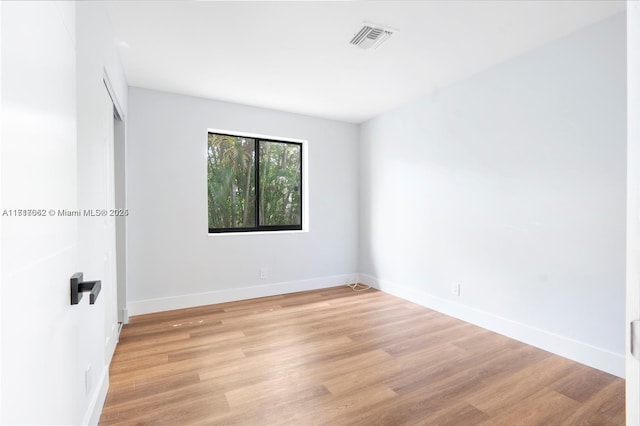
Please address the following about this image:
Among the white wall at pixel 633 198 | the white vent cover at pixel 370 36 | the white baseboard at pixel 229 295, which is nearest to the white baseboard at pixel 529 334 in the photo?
the white baseboard at pixel 229 295

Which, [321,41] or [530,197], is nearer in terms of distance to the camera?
[321,41]

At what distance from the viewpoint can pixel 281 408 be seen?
5.83 feet

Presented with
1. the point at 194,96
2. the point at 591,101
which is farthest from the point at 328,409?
the point at 194,96

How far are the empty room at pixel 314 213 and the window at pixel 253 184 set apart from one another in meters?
0.03

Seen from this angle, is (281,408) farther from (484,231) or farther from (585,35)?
(585,35)

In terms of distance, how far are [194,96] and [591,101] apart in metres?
3.72

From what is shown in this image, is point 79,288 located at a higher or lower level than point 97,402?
higher

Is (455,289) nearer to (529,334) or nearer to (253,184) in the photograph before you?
(529,334)

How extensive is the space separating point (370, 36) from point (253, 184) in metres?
2.43

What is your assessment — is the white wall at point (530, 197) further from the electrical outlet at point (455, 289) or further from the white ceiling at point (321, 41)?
the white ceiling at point (321, 41)

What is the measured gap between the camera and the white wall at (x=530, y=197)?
217 centimetres

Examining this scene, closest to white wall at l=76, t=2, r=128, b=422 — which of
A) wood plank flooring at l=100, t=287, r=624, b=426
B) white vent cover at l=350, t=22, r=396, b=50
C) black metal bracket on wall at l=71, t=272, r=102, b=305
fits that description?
wood plank flooring at l=100, t=287, r=624, b=426

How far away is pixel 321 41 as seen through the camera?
7.91 ft

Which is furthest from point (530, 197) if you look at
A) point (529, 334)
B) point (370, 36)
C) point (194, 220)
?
point (194, 220)
